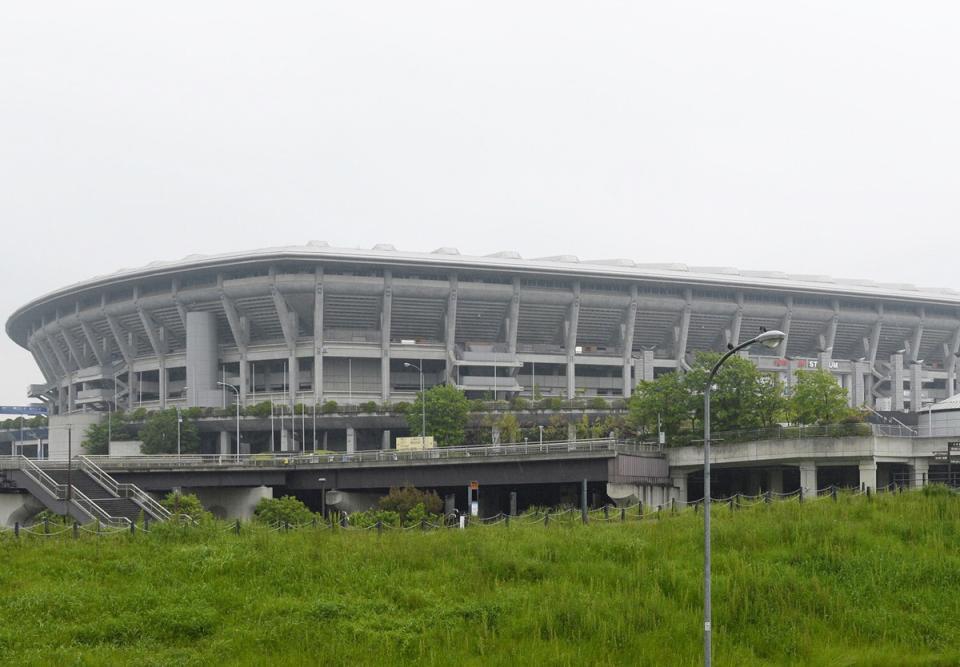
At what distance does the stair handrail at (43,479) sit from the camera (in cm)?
6581

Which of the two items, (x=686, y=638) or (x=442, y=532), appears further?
(x=442, y=532)

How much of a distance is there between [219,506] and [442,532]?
4705cm

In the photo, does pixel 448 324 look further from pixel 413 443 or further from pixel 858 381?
pixel 858 381

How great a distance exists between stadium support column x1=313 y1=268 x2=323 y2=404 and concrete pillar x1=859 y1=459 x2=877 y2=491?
247ft

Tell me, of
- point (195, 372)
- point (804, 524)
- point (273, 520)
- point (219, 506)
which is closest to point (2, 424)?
point (195, 372)

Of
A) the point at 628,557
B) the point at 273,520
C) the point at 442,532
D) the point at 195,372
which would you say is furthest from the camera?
the point at 195,372

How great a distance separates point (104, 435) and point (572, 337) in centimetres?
5981

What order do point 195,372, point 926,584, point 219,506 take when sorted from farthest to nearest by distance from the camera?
point 195,372 < point 219,506 < point 926,584

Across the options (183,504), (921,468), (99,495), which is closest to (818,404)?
(921,468)

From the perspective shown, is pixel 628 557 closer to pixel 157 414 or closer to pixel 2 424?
pixel 157 414

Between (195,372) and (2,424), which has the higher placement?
(195,372)

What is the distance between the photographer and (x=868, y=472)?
6944 cm

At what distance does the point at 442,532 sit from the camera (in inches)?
1671

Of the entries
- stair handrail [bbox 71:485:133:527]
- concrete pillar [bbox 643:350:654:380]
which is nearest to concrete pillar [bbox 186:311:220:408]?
concrete pillar [bbox 643:350:654:380]
